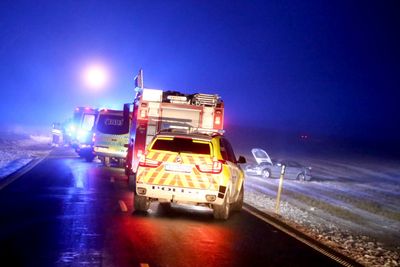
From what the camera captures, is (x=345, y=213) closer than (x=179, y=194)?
No

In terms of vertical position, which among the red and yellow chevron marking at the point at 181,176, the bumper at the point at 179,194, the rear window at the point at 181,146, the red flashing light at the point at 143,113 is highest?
the red flashing light at the point at 143,113

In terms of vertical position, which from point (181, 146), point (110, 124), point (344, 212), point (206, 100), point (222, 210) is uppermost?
point (206, 100)

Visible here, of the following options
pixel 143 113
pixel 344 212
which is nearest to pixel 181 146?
pixel 143 113

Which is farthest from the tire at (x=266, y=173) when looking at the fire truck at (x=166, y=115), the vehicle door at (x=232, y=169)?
the vehicle door at (x=232, y=169)

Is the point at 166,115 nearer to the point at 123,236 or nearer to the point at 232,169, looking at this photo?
the point at 232,169

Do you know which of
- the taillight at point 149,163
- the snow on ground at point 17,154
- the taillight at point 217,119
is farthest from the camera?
the snow on ground at point 17,154

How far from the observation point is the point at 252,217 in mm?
12922

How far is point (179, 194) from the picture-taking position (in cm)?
1131

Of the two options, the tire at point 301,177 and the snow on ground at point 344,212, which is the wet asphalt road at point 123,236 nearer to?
the snow on ground at point 344,212

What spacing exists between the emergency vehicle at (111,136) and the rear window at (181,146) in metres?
11.9

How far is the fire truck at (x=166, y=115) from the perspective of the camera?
654 inches

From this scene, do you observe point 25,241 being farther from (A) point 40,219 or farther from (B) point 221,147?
(B) point 221,147

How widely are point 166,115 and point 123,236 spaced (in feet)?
26.6

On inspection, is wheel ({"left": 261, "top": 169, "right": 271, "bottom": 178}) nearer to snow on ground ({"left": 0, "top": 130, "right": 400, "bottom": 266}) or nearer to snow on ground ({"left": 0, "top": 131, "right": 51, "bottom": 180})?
snow on ground ({"left": 0, "top": 130, "right": 400, "bottom": 266})
